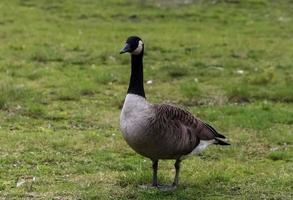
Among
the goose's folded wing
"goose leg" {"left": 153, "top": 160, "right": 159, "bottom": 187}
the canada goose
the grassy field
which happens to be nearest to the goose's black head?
the canada goose

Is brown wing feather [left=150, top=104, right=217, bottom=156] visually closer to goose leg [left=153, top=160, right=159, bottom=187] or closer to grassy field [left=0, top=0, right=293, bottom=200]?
goose leg [left=153, top=160, right=159, bottom=187]

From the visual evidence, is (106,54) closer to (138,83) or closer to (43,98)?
(43,98)

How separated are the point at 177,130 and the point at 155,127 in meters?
0.42

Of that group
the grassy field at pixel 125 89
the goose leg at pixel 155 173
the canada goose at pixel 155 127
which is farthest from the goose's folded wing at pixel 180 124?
the grassy field at pixel 125 89

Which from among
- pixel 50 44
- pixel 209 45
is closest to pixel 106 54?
pixel 50 44

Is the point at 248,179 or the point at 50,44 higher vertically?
the point at 248,179

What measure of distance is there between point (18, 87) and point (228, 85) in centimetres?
500

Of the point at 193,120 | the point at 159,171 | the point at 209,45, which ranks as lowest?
the point at 209,45

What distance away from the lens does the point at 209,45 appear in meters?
23.0

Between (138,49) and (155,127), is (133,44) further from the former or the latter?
(155,127)

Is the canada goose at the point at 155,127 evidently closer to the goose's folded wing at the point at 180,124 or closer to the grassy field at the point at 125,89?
the goose's folded wing at the point at 180,124

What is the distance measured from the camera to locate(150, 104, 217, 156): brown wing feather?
351 inches

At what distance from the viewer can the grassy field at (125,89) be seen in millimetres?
9969

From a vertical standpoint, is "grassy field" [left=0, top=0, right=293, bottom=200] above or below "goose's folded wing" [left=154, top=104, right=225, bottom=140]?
below
